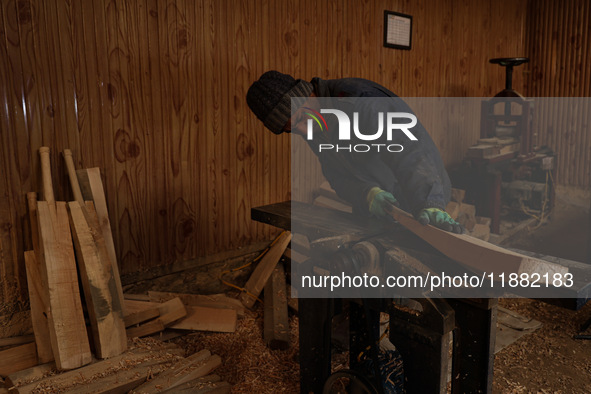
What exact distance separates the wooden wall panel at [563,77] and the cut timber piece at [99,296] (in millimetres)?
6242

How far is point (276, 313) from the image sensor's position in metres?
3.08

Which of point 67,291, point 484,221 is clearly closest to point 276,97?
point 67,291

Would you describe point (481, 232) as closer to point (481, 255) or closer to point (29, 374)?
point (481, 255)

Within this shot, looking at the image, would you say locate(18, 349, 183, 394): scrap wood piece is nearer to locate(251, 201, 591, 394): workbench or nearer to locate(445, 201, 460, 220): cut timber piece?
locate(251, 201, 591, 394): workbench

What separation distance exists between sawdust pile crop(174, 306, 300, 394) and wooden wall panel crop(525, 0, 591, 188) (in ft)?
17.3

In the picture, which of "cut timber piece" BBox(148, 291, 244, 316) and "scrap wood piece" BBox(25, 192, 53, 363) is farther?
"cut timber piece" BBox(148, 291, 244, 316)

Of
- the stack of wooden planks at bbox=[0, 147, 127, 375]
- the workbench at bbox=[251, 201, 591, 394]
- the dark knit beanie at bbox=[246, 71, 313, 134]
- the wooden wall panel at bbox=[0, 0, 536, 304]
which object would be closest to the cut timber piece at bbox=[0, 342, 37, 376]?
the stack of wooden planks at bbox=[0, 147, 127, 375]

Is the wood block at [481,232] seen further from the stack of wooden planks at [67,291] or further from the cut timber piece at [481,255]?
the stack of wooden planks at [67,291]

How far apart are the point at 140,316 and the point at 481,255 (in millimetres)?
2035

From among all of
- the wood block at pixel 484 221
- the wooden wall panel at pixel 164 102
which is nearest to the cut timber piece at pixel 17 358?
the wooden wall panel at pixel 164 102

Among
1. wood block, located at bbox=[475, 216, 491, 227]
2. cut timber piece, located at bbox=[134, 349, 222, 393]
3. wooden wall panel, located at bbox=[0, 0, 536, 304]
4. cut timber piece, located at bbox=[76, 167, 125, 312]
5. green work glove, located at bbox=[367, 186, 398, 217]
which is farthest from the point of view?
wood block, located at bbox=[475, 216, 491, 227]

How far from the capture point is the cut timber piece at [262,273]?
339cm

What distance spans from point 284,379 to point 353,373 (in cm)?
82

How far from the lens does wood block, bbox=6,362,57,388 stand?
2141mm
